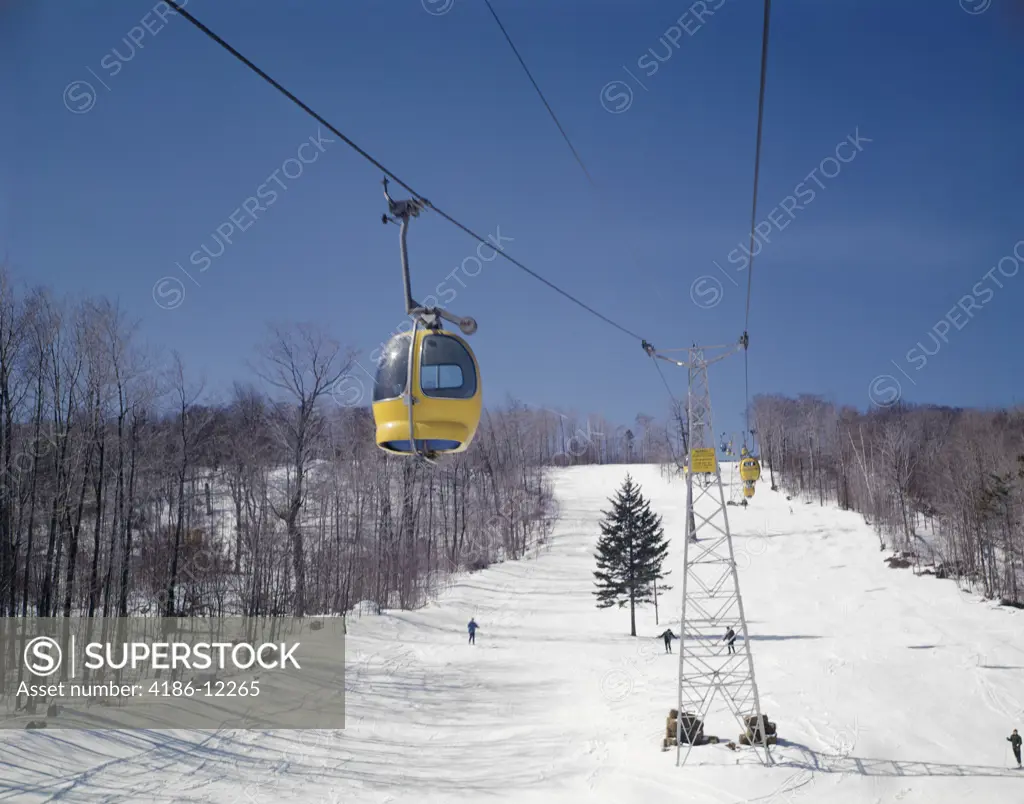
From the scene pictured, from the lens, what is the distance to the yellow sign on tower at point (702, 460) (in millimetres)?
17250

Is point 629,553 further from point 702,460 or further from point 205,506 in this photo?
point 205,506

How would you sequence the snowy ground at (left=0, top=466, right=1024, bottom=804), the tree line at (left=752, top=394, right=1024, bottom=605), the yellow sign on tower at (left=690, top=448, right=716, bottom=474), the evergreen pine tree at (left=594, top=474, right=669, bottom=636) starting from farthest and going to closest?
the tree line at (left=752, top=394, right=1024, bottom=605)
the evergreen pine tree at (left=594, top=474, right=669, bottom=636)
the yellow sign on tower at (left=690, top=448, right=716, bottom=474)
the snowy ground at (left=0, top=466, right=1024, bottom=804)

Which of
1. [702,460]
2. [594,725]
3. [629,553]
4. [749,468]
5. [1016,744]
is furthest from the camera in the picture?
[749,468]

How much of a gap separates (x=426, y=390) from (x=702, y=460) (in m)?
12.3

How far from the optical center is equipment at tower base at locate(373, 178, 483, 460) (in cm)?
687

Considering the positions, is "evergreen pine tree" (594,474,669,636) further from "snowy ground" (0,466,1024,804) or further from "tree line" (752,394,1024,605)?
"tree line" (752,394,1024,605)

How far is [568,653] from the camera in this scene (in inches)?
1321

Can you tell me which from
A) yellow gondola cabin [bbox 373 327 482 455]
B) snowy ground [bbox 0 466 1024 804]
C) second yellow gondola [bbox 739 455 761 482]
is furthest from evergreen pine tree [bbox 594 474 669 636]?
yellow gondola cabin [bbox 373 327 482 455]

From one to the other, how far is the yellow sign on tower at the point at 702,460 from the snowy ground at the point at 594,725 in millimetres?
7983

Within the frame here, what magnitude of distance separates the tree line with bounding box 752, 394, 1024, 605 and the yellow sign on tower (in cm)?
3341

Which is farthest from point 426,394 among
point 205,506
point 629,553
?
point 205,506

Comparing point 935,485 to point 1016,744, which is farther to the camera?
point 935,485

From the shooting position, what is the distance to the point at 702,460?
17578mm

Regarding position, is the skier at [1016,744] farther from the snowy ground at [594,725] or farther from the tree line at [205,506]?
the tree line at [205,506]
